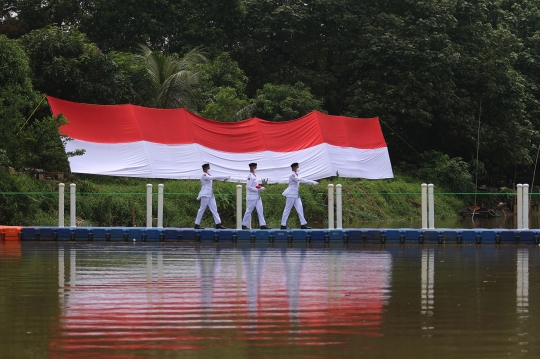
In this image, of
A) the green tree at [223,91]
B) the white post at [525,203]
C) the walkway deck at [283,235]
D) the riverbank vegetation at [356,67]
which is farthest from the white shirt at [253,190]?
the green tree at [223,91]

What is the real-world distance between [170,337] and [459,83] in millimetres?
35536

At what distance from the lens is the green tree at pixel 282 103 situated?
121 ft

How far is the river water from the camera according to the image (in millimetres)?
8469

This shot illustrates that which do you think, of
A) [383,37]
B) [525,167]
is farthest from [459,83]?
[525,167]

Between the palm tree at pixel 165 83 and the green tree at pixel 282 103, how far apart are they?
9.60 feet

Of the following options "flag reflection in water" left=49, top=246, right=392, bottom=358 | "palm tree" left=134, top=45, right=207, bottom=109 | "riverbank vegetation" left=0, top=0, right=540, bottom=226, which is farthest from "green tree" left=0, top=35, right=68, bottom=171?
"flag reflection in water" left=49, top=246, right=392, bottom=358

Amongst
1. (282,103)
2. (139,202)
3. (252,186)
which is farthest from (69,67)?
(252,186)

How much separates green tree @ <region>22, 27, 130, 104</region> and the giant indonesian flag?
2328 mm

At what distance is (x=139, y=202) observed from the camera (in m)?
26.8

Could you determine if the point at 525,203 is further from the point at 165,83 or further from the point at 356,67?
the point at 356,67

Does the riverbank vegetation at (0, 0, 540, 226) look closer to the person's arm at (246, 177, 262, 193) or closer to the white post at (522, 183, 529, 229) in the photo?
the person's arm at (246, 177, 262, 193)

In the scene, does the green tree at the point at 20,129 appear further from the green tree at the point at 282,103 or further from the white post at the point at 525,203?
the white post at the point at 525,203

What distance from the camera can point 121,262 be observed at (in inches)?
637

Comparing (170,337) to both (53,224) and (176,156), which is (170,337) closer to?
(53,224)
